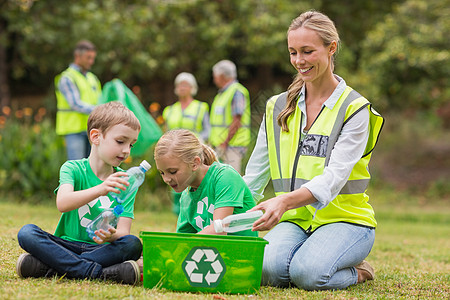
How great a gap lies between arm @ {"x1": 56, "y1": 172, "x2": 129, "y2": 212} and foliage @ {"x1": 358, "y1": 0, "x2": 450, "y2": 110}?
9.56 meters

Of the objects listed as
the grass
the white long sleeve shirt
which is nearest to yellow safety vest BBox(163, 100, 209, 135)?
the grass

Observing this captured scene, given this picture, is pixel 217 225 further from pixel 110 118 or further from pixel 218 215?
pixel 110 118

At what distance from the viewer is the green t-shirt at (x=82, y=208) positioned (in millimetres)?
3688

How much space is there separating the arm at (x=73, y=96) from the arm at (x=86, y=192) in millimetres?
4792

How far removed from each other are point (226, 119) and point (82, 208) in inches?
188

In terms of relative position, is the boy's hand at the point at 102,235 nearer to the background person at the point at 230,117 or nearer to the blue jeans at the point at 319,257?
the blue jeans at the point at 319,257

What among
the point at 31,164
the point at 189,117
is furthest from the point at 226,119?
the point at 31,164

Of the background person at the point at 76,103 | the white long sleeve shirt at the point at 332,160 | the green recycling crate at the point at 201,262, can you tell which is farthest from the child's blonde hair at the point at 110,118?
the background person at the point at 76,103

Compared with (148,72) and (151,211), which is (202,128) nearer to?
(151,211)

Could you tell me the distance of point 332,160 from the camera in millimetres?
3619

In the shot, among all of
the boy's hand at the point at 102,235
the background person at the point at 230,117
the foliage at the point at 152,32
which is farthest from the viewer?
the foliage at the point at 152,32

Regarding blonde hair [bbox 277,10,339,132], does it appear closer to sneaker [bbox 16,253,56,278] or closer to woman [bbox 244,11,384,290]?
woman [bbox 244,11,384,290]

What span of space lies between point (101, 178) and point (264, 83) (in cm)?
1532

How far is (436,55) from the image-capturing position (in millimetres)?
11531
